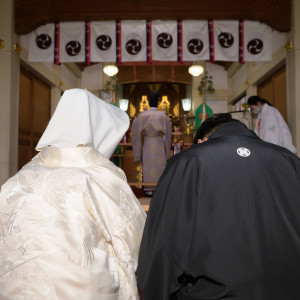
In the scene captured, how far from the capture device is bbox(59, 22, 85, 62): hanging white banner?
6.76m

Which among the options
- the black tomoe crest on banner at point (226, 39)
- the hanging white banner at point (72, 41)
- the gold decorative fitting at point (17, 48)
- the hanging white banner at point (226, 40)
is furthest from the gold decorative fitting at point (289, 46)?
the gold decorative fitting at point (17, 48)

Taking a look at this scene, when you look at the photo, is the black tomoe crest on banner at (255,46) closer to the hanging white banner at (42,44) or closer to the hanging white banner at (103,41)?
the hanging white banner at (103,41)

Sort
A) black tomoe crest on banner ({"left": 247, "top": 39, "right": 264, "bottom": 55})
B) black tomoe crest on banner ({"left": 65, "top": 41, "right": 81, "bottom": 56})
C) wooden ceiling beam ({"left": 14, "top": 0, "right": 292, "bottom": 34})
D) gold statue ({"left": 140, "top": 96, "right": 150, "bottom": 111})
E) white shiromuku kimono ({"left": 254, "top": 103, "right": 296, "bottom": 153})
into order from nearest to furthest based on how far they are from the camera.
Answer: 1. white shiromuku kimono ({"left": 254, "top": 103, "right": 296, "bottom": 153})
2. wooden ceiling beam ({"left": 14, "top": 0, "right": 292, "bottom": 34})
3. black tomoe crest on banner ({"left": 247, "top": 39, "right": 264, "bottom": 55})
4. black tomoe crest on banner ({"left": 65, "top": 41, "right": 81, "bottom": 56})
5. gold statue ({"left": 140, "top": 96, "right": 150, "bottom": 111})

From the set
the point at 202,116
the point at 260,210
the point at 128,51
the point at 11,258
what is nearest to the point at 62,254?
the point at 11,258

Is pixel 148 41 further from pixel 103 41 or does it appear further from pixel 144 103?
pixel 144 103

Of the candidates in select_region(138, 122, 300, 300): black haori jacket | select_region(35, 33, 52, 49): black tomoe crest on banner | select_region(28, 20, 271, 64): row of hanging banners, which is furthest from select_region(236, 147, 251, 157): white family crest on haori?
select_region(35, 33, 52, 49): black tomoe crest on banner

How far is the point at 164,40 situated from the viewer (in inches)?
265

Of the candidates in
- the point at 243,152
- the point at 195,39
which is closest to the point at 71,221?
the point at 243,152

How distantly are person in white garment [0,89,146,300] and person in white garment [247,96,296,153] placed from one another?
5.35m

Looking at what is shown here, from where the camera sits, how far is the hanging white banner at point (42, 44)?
266 inches

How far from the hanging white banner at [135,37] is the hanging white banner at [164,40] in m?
0.22

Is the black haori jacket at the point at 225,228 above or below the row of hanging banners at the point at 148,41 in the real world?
below

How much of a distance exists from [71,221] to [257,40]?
6.44m

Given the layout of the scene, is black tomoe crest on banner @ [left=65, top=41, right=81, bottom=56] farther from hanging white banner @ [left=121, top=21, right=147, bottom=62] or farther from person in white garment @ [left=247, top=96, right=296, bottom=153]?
person in white garment @ [left=247, top=96, right=296, bottom=153]
